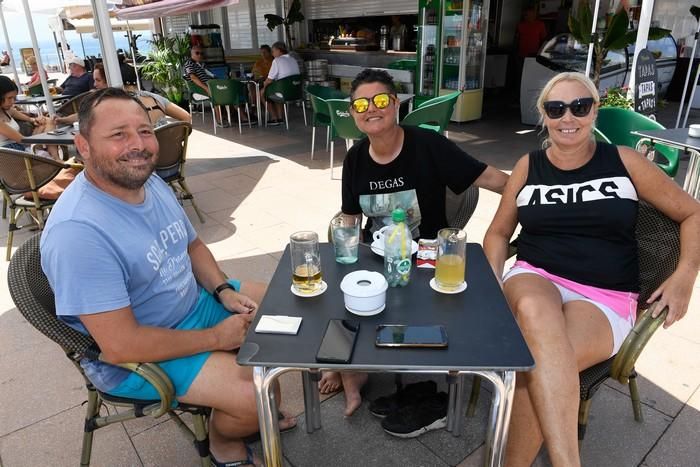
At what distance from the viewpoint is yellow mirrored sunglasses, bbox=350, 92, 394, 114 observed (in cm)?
198

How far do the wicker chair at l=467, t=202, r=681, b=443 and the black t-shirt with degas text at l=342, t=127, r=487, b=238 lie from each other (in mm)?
688

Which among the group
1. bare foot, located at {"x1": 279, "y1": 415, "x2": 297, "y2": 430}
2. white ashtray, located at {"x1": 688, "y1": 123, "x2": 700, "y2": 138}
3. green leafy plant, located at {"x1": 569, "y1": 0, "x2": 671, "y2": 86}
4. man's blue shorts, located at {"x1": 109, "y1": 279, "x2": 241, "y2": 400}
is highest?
green leafy plant, located at {"x1": 569, "y1": 0, "x2": 671, "y2": 86}

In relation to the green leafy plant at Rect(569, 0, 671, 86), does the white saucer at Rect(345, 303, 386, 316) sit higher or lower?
lower

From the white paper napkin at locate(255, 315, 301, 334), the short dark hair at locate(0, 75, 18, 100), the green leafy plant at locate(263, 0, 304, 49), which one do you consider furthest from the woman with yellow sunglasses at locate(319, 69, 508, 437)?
the green leafy plant at locate(263, 0, 304, 49)

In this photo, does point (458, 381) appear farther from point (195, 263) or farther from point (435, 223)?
point (195, 263)

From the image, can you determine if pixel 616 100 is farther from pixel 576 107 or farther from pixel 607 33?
pixel 576 107

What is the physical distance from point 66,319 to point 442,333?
1.11 metres

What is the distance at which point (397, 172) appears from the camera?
2086mm

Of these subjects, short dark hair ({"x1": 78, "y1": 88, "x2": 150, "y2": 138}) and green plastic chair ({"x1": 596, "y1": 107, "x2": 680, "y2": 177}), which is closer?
short dark hair ({"x1": 78, "y1": 88, "x2": 150, "y2": 138})

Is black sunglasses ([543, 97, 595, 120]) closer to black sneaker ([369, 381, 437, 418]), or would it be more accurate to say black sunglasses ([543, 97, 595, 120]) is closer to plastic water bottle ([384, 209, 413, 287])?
plastic water bottle ([384, 209, 413, 287])

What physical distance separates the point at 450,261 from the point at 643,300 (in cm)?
91

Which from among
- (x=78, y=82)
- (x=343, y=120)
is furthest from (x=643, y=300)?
(x=78, y=82)

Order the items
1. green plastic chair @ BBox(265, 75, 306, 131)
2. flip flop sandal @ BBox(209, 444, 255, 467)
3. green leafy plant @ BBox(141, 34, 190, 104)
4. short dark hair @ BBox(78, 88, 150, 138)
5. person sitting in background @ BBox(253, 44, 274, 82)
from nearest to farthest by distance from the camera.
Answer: short dark hair @ BBox(78, 88, 150, 138) → flip flop sandal @ BBox(209, 444, 255, 467) → green plastic chair @ BBox(265, 75, 306, 131) → person sitting in background @ BBox(253, 44, 274, 82) → green leafy plant @ BBox(141, 34, 190, 104)

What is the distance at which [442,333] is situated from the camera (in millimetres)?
1249
